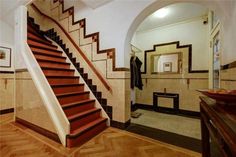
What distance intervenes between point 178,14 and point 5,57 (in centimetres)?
450

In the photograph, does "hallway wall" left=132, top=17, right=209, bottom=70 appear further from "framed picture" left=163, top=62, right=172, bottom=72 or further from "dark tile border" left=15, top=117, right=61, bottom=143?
"dark tile border" left=15, top=117, right=61, bottom=143

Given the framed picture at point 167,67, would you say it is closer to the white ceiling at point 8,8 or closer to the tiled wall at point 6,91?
the white ceiling at point 8,8

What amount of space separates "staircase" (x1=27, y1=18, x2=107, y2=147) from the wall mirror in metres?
2.26

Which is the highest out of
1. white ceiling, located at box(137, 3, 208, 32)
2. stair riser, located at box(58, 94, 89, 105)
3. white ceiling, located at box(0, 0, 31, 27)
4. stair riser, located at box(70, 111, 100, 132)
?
white ceiling, located at box(137, 3, 208, 32)

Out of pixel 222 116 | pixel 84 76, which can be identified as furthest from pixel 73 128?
pixel 222 116

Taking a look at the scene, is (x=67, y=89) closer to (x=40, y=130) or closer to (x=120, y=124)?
(x=40, y=130)

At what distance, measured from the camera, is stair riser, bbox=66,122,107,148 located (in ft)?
6.42

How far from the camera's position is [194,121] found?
3121 mm

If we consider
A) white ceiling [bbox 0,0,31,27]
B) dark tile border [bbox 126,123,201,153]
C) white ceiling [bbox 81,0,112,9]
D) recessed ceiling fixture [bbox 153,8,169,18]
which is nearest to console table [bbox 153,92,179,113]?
dark tile border [bbox 126,123,201,153]

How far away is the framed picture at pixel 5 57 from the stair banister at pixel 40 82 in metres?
1.02

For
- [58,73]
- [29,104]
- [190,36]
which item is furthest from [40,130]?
[190,36]

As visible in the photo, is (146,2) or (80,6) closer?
(146,2)

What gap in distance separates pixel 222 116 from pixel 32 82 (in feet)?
8.77

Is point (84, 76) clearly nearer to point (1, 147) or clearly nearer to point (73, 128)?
point (73, 128)
